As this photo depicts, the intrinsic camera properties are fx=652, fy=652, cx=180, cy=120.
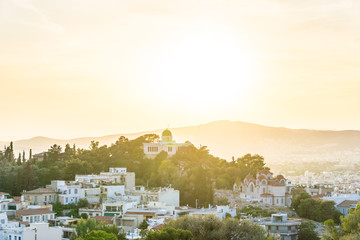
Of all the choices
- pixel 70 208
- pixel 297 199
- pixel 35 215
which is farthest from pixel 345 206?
pixel 35 215

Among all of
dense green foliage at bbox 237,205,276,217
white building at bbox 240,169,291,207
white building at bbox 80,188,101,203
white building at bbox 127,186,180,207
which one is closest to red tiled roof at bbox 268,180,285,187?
white building at bbox 240,169,291,207

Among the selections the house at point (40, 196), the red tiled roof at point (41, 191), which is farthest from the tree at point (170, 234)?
the red tiled roof at point (41, 191)

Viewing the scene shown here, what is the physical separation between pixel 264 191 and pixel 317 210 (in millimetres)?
5817

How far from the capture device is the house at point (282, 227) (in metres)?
40.2

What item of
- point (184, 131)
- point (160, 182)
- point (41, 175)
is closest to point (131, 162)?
point (160, 182)

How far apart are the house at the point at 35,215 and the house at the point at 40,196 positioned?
3.50 meters

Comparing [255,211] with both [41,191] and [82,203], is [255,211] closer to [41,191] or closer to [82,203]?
[82,203]

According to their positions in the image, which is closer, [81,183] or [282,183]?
[81,183]

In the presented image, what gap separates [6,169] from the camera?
158ft

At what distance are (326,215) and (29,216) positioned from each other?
2080cm

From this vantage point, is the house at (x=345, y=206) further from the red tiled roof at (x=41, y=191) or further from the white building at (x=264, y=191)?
the red tiled roof at (x=41, y=191)

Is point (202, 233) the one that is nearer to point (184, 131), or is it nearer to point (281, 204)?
point (281, 204)

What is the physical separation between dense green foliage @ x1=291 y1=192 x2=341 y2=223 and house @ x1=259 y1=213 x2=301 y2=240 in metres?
5.57

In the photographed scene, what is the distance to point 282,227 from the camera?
40.3m
